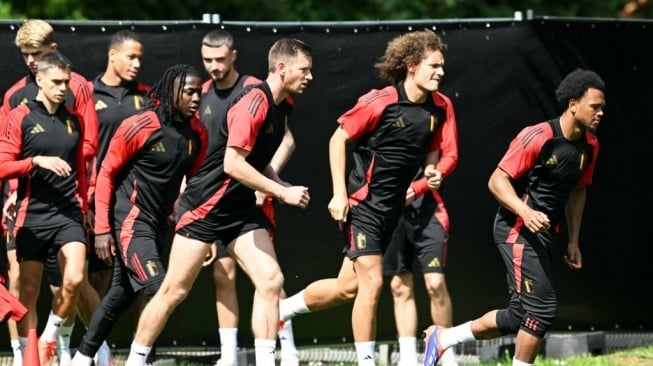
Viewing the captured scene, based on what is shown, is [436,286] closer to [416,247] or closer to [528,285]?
[416,247]

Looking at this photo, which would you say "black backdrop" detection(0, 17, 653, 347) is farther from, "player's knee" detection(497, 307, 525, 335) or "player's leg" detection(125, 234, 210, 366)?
"player's leg" detection(125, 234, 210, 366)

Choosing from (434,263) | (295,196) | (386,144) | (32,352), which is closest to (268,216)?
(386,144)

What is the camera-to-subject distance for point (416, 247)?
1170cm

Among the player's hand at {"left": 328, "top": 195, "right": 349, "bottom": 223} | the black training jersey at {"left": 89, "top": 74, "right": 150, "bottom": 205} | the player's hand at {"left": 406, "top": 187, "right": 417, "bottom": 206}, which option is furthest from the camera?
the black training jersey at {"left": 89, "top": 74, "right": 150, "bottom": 205}

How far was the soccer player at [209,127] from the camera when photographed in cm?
1143

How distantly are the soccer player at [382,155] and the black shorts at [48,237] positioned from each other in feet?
6.13

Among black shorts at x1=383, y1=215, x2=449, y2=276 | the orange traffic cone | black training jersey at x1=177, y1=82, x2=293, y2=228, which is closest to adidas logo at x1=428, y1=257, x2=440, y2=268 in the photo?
black shorts at x1=383, y1=215, x2=449, y2=276

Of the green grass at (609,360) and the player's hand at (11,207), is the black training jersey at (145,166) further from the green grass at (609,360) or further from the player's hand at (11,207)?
the green grass at (609,360)

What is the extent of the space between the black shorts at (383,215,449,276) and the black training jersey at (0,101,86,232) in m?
2.31

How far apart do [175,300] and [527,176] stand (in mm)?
2447

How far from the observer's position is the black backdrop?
1225cm

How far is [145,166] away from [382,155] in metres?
1.63

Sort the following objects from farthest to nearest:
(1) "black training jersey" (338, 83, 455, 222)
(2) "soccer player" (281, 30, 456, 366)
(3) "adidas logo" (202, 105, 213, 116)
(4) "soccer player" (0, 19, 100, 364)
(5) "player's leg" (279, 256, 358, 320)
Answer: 1. (3) "adidas logo" (202, 105, 213, 116)
2. (4) "soccer player" (0, 19, 100, 364)
3. (5) "player's leg" (279, 256, 358, 320)
4. (1) "black training jersey" (338, 83, 455, 222)
5. (2) "soccer player" (281, 30, 456, 366)

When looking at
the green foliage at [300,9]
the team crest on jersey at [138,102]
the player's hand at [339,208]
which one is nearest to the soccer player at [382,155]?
the player's hand at [339,208]
